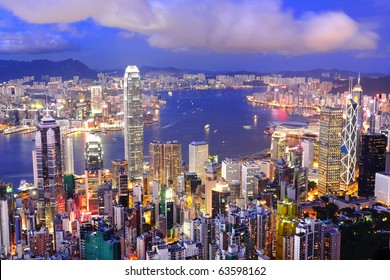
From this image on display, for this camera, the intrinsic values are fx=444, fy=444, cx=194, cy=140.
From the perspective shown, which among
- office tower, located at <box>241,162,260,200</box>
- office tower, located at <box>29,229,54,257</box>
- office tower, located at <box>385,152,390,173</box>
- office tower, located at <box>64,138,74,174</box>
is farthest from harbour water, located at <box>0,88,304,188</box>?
office tower, located at <box>385,152,390,173</box>

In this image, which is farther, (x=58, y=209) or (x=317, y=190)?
(x=317, y=190)

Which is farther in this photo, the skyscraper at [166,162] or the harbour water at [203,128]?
the skyscraper at [166,162]

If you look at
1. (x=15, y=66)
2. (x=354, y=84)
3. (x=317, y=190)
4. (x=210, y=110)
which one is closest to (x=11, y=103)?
(x=15, y=66)

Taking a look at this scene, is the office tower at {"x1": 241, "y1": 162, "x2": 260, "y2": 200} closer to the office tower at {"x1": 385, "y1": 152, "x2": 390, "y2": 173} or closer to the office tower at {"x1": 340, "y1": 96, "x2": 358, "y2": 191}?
the office tower at {"x1": 340, "y1": 96, "x2": 358, "y2": 191}

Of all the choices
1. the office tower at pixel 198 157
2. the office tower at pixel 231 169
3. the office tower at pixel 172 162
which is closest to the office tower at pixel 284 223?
the office tower at pixel 231 169

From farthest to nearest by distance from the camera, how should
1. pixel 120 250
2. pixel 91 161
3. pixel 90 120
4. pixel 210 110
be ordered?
pixel 91 161 < pixel 90 120 < pixel 210 110 < pixel 120 250

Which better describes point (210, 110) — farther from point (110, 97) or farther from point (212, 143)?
point (110, 97)

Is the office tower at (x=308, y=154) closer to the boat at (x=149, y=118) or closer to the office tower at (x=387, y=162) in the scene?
the office tower at (x=387, y=162)

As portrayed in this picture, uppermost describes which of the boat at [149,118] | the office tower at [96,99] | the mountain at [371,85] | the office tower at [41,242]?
the mountain at [371,85]
